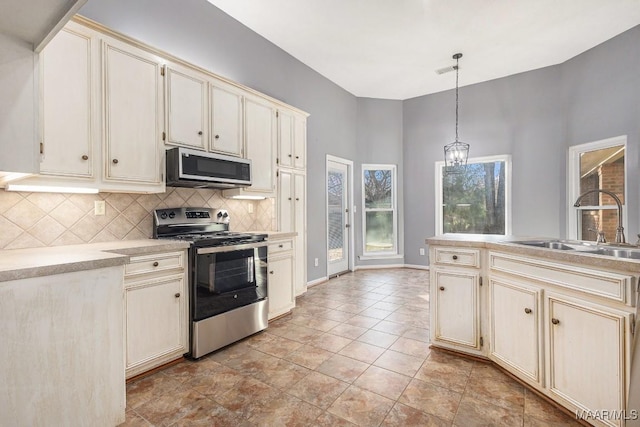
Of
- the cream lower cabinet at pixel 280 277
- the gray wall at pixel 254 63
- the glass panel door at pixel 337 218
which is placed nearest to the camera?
the gray wall at pixel 254 63

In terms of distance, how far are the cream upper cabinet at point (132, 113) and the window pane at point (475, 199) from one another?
4913 mm

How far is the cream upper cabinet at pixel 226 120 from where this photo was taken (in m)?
2.91

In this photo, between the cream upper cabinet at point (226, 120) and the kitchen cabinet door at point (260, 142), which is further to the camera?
the kitchen cabinet door at point (260, 142)

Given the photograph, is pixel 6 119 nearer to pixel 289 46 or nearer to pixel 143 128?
pixel 143 128

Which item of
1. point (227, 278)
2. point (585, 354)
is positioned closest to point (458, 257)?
point (585, 354)

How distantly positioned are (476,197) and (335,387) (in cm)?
460

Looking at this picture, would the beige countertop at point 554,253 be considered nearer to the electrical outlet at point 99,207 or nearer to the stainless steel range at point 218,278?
the stainless steel range at point 218,278

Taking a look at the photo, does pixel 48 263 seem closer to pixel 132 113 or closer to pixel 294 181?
pixel 132 113

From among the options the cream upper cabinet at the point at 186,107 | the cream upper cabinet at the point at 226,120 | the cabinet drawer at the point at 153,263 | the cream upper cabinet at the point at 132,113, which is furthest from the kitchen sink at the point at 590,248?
the cream upper cabinet at the point at 132,113

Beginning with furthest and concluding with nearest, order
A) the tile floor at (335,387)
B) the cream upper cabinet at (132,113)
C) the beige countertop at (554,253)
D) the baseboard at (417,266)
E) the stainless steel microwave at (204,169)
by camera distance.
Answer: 1. the baseboard at (417,266)
2. the stainless steel microwave at (204,169)
3. the cream upper cabinet at (132,113)
4. the tile floor at (335,387)
5. the beige countertop at (554,253)

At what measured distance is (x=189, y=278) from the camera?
2.42m

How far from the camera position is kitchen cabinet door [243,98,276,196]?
3312 millimetres

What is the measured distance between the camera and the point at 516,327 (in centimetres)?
206

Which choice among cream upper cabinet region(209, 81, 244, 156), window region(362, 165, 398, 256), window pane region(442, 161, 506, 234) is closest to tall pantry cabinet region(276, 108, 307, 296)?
cream upper cabinet region(209, 81, 244, 156)
